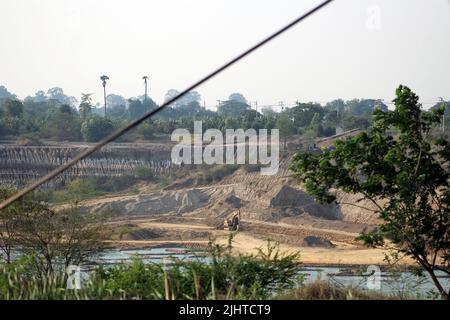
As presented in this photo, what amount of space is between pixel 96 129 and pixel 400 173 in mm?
47319

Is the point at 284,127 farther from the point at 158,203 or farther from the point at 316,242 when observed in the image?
the point at 316,242

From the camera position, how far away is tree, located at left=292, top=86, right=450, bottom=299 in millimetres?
15344

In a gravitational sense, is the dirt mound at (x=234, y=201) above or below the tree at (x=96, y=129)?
below

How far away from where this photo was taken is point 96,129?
6081 cm

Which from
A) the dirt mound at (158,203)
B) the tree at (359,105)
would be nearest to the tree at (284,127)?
the dirt mound at (158,203)

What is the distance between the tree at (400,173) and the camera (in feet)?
50.3

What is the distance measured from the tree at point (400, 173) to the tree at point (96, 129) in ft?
150

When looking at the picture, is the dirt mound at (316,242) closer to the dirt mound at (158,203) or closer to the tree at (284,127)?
the dirt mound at (158,203)

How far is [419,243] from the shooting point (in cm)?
1509

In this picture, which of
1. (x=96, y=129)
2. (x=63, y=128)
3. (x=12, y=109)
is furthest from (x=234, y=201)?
(x=12, y=109)

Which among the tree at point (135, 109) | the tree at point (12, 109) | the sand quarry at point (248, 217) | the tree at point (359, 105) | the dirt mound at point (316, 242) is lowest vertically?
the dirt mound at point (316, 242)

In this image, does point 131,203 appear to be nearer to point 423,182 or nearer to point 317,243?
point 317,243
